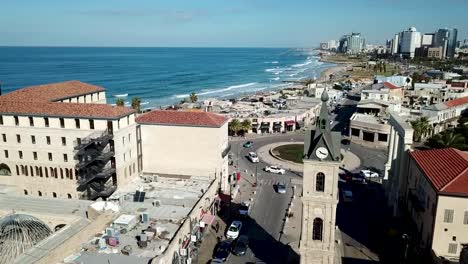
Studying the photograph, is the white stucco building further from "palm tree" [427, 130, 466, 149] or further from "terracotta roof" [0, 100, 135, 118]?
"palm tree" [427, 130, 466, 149]

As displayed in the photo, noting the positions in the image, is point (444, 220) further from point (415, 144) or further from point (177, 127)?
point (415, 144)

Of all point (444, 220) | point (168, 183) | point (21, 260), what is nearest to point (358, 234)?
point (444, 220)

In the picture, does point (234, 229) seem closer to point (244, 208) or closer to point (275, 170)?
point (244, 208)

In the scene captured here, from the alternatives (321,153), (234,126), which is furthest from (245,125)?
(321,153)

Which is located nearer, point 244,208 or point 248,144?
point 244,208

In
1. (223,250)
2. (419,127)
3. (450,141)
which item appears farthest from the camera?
(419,127)

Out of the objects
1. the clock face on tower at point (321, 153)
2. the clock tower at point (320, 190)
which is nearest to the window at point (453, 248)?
the clock tower at point (320, 190)
